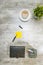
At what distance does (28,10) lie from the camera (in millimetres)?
2922

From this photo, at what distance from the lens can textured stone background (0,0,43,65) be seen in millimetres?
2891

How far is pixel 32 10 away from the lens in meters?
2.93

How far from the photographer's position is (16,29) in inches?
115

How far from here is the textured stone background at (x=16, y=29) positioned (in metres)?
2.89

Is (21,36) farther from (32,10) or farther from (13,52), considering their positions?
(32,10)

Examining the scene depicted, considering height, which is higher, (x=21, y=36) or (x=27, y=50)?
(x=21, y=36)

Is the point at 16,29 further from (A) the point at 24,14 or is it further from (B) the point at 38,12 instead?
(B) the point at 38,12

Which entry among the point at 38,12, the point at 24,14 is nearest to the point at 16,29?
the point at 24,14

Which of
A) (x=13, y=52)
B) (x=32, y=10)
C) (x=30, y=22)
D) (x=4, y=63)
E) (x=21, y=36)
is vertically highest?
(x=32, y=10)

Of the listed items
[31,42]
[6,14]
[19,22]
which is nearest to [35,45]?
[31,42]

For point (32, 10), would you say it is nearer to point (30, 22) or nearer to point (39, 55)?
point (30, 22)

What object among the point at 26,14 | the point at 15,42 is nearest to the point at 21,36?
the point at 15,42

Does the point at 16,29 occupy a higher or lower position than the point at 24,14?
lower

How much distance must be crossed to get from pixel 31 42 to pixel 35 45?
93mm
